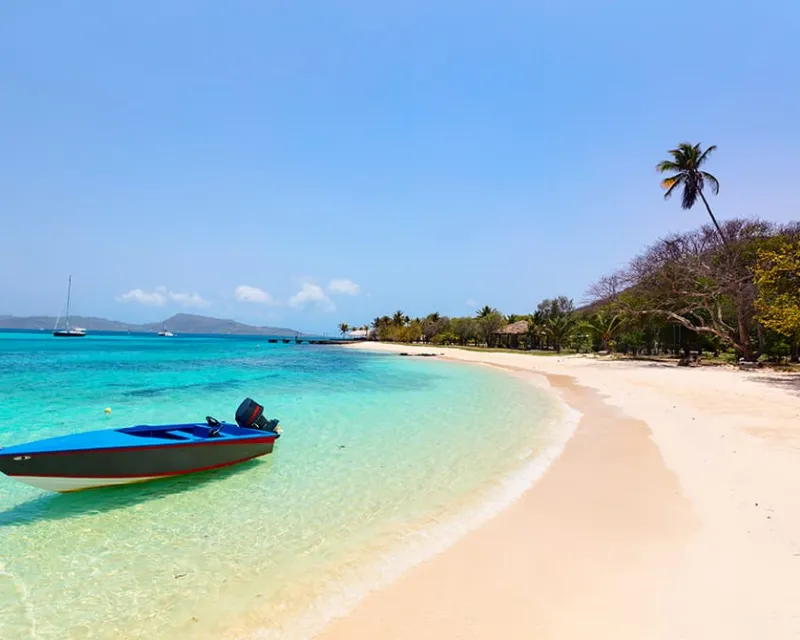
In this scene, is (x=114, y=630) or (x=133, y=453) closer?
(x=114, y=630)

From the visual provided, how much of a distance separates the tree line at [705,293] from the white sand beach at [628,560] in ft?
42.9

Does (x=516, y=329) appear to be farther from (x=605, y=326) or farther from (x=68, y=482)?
(x=68, y=482)

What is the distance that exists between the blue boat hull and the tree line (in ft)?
61.3

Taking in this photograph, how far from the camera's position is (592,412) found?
497 inches

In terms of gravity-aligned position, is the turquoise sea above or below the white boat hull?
below

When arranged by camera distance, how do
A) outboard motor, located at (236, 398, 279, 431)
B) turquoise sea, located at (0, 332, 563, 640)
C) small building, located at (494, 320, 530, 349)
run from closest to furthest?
turquoise sea, located at (0, 332, 563, 640) → outboard motor, located at (236, 398, 279, 431) → small building, located at (494, 320, 530, 349)

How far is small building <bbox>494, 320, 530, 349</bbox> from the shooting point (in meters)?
57.2

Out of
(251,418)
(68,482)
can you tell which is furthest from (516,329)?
(68,482)

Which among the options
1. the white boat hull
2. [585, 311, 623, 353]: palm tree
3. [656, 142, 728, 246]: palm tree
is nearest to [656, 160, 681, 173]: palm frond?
[656, 142, 728, 246]: palm tree

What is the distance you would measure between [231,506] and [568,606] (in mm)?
4532

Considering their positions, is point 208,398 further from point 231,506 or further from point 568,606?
point 568,606

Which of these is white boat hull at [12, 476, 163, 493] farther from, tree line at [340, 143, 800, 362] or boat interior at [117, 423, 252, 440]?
tree line at [340, 143, 800, 362]

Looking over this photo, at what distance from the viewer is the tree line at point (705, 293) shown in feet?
60.1

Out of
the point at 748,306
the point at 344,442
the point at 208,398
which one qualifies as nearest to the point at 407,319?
the point at 748,306
